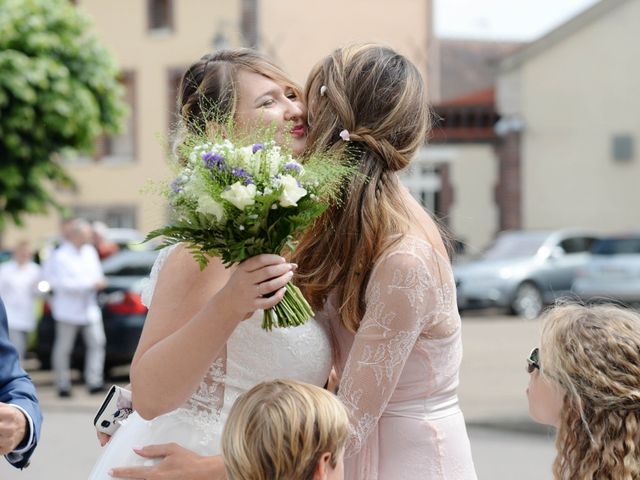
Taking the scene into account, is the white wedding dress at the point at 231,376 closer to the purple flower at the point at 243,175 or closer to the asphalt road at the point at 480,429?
the purple flower at the point at 243,175

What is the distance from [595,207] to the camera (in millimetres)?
30953

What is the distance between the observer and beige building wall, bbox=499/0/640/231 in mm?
30469

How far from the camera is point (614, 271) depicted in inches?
797

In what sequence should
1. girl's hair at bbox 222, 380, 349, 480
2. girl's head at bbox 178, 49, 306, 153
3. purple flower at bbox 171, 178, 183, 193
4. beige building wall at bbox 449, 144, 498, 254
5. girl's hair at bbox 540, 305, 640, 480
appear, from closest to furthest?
girl's hair at bbox 222, 380, 349, 480
girl's hair at bbox 540, 305, 640, 480
purple flower at bbox 171, 178, 183, 193
girl's head at bbox 178, 49, 306, 153
beige building wall at bbox 449, 144, 498, 254

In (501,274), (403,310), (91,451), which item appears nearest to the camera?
(403,310)

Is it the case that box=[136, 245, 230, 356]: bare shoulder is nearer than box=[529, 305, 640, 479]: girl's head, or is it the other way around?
box=[529, 305, 640, 479]: girl's head

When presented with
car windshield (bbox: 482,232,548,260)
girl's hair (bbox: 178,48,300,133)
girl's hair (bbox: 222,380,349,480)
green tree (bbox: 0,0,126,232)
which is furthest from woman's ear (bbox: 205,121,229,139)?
car windshield (bbox: 482,232,548,260)

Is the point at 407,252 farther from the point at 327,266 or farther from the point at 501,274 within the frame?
the point at 501,274

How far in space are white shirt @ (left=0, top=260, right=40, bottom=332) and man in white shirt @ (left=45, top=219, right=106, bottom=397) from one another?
29.8 inches

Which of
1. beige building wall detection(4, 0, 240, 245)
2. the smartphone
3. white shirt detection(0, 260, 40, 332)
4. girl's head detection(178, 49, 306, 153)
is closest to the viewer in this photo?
girl's head detection(178, 49, 306, 153)

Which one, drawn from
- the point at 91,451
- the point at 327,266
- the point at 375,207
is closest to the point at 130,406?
the point at 327,266

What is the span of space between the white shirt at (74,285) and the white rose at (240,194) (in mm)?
9315

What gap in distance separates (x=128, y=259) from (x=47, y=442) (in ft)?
12.8

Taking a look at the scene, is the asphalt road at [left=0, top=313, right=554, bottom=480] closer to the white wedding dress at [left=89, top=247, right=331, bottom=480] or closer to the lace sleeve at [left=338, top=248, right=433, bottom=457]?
the white wedding dress at [left=89, top=247, right=331, bottom=480]
